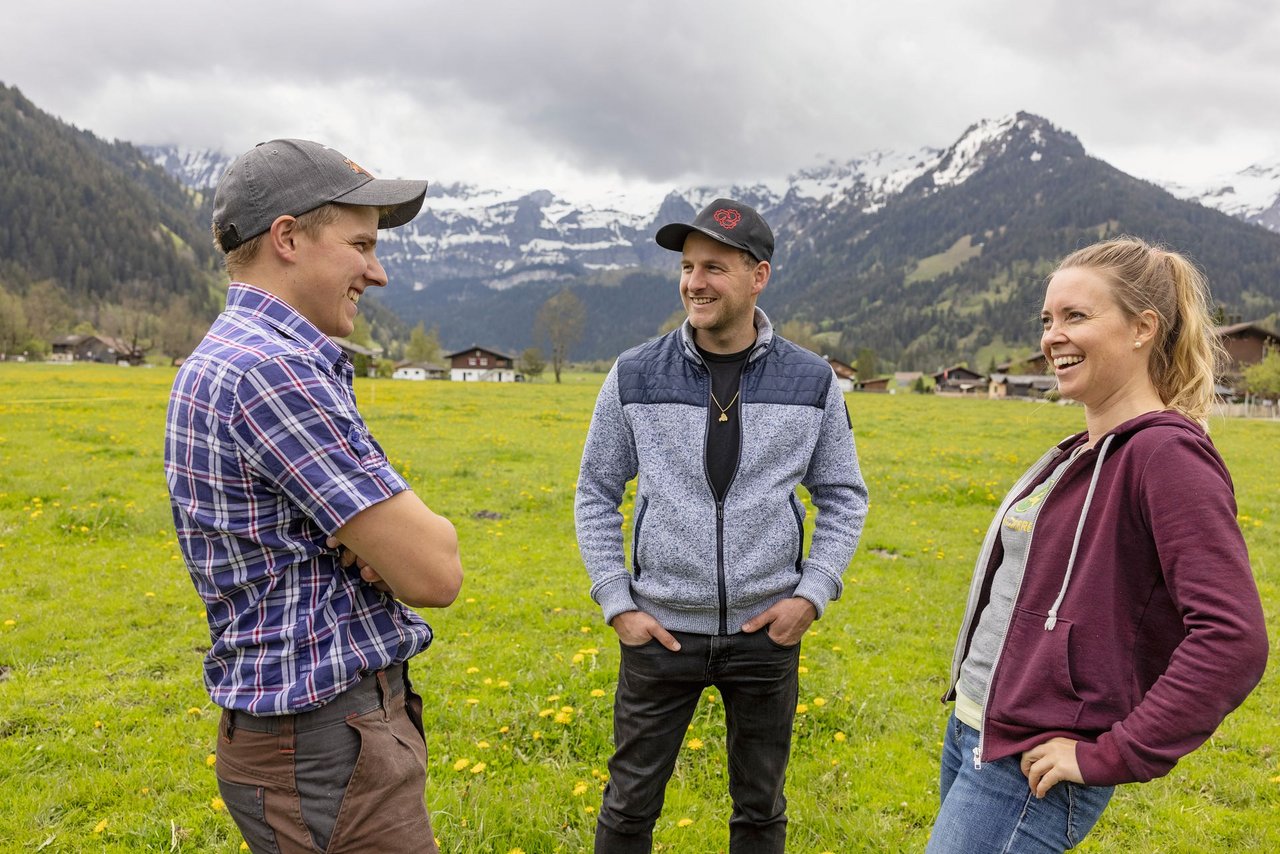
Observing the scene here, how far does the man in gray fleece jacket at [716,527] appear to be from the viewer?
3.85 metres

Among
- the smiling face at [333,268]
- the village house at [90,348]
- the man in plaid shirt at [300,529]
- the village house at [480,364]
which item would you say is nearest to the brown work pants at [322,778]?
the man in plaid shirt at [300,529]

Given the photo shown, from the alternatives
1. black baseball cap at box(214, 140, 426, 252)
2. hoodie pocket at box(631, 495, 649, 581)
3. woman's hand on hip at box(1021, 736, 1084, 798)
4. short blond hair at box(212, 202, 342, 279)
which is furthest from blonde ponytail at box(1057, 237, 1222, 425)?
short blond hair at box(212, 202, 342, 279)

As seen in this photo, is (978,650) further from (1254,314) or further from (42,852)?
(1254,314)

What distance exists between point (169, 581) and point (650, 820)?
8539 mm

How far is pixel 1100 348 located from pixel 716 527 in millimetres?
1859

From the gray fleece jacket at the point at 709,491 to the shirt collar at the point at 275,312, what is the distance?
5.60 ft

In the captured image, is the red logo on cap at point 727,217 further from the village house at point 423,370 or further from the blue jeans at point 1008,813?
the village house at point 423,370

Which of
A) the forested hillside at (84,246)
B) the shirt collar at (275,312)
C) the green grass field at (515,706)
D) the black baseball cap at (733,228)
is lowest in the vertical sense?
the green grass field at (515,706)

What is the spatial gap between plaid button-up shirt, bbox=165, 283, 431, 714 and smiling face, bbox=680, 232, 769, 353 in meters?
2.03

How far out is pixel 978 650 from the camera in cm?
298

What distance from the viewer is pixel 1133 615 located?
248cm

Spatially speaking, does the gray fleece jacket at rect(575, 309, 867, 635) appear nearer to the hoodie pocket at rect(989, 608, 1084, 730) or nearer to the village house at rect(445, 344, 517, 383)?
the hoodie pocket at rect(989, 608, 1084, 730)

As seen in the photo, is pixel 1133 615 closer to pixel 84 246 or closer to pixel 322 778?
pixel 322 778

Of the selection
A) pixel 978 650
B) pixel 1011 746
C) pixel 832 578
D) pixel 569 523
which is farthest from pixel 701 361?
pixel 569 523
